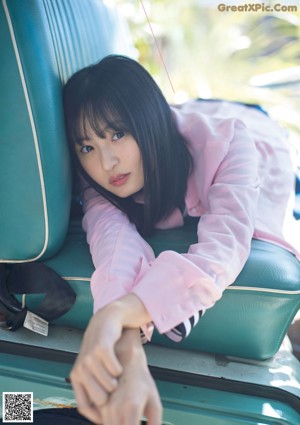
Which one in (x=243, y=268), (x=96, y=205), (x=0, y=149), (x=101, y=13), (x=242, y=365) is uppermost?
(x=101, y=13)

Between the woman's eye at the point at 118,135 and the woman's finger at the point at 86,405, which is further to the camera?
the woman's eye at the point at 118,135

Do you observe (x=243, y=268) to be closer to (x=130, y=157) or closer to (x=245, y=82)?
(x=130, y=157)

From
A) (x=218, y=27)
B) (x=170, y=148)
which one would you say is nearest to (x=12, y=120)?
(x=170, y=148)

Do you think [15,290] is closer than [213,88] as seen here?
Yes

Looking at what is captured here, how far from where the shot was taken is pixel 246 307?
0.98m

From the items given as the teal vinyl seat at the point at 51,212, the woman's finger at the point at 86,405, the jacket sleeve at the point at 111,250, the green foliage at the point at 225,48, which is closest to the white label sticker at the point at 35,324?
the teal vinyl seat at the point at 51,212

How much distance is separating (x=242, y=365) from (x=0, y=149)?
62 centimetres

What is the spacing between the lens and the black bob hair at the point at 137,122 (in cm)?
111

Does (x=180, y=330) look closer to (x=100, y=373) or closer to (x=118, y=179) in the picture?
(x=100, y=373)

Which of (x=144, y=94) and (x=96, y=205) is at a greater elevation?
(x=144, y=94)

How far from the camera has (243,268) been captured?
1.00 metres

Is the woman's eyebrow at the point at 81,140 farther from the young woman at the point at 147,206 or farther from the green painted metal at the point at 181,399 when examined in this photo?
the green painted metal at the point at 181,399

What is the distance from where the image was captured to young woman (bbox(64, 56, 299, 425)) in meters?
0.72

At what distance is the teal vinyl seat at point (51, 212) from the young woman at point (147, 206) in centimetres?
6
